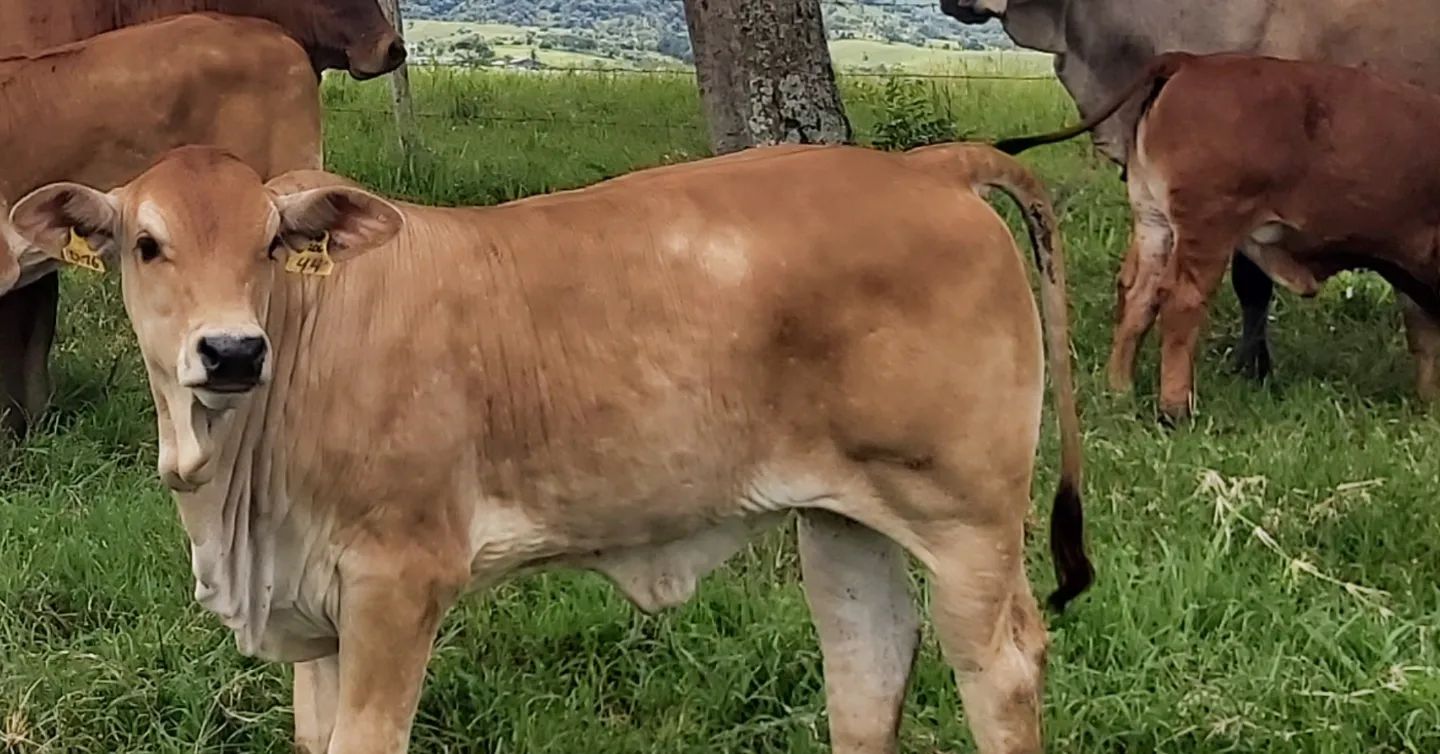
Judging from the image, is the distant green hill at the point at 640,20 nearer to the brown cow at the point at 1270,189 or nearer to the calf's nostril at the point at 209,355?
the brown cow at the point at 1270,189

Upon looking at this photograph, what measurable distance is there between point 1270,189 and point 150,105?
3799 mm

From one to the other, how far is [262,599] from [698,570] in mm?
855

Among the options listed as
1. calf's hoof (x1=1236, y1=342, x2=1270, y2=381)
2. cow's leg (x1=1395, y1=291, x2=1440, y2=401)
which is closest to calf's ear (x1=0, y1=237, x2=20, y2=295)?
calf's hoof (x1=1236, y1=342, x2=1270, y2=381)

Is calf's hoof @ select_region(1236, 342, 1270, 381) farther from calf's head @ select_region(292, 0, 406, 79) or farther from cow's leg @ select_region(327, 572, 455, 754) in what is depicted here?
cow's leg @ select_region(327, 572, 455, 754)

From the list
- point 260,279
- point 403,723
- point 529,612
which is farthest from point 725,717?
point 260,279

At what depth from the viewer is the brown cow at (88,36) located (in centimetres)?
682

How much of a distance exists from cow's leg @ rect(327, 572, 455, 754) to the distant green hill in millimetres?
10392

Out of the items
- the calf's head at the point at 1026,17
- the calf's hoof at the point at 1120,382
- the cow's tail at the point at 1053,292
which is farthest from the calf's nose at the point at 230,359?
the calf's head at the point at 1026,17

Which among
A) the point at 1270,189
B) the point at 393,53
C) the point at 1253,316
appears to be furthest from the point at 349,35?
the point at 1253,316

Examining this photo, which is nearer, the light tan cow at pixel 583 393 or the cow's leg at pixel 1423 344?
the light tan cow at pixel 583 393

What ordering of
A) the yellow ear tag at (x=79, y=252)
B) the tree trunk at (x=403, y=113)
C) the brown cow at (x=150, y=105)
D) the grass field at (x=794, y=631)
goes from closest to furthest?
the yellow ear tag at (x=79, y=252) → the grass field at (x=794, y=631) → the brown cow at (x=150, y=105) → the tree trunk at (x=403, y=113)

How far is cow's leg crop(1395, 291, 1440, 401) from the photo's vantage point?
291 inches

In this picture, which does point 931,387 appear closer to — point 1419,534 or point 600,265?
point 600,265

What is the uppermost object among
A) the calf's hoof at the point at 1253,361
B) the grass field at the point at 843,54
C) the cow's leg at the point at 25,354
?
the cow's leg at the point at 25,354
